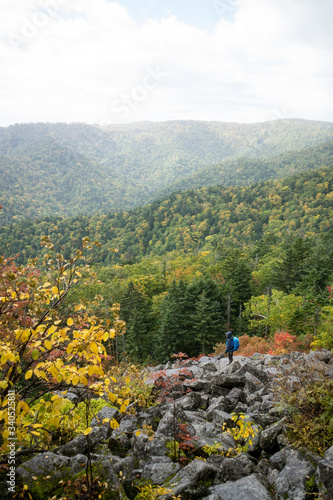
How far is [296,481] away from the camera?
179 inches

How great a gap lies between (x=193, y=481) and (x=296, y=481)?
1.51 m

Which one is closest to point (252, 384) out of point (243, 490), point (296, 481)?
point (296, 481)

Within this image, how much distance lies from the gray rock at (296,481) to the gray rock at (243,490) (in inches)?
9.0

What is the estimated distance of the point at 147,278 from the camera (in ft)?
185

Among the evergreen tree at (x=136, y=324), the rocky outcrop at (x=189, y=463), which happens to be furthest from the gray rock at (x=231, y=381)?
the evergreen tree at (x=136, y=324)

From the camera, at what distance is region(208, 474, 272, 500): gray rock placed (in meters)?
4.49

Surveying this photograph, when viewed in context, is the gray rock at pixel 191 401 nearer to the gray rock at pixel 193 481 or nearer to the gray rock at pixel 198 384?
the gray rock at pixel 198 384

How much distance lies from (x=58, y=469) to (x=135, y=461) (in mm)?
1782

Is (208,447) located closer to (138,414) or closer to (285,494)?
(285,494)

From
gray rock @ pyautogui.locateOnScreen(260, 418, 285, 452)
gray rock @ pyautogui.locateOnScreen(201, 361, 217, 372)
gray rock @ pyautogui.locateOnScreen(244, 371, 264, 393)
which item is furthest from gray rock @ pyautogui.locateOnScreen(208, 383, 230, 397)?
gray rock @ pyautogui.locateOnScreen(201, 361, 217, 372)

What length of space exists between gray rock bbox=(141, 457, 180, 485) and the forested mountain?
379 feet

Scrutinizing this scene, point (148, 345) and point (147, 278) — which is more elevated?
point (147, 278)

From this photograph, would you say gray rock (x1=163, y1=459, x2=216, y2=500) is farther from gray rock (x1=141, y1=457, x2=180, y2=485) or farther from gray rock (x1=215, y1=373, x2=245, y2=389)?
gray rock (x1=215, y1=373, x2=245, y2=389)

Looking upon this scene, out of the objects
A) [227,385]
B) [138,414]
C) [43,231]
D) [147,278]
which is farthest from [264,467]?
[43,231]
